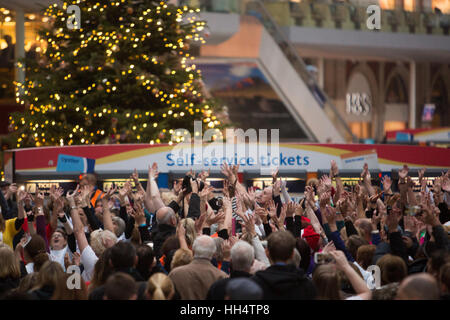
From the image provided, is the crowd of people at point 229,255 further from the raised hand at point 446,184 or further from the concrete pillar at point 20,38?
the concrete pillar at point 20,38

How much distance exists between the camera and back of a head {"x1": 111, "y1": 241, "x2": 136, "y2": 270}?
16.8 ft

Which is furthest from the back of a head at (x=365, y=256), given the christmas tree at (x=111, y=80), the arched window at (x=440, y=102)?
the arched window at (x=440, y=102)

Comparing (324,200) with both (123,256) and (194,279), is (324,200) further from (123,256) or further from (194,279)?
(123,256)

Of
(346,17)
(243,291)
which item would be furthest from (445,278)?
(346,17)

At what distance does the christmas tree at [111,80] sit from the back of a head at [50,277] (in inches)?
440

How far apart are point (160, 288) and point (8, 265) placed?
1.47 meters

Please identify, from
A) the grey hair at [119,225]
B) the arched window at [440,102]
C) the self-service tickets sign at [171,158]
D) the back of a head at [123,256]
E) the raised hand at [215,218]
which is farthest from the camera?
the arched window at [440,102]

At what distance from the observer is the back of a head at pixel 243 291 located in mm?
4160

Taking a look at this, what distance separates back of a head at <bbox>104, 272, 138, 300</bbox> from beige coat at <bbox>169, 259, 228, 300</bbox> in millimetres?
823

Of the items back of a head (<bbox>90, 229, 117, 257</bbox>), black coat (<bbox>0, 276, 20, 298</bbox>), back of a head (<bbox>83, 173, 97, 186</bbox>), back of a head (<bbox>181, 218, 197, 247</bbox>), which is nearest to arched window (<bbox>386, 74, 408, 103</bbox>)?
back of a head (<bbox>83, 173, 97, 186</bbox>)

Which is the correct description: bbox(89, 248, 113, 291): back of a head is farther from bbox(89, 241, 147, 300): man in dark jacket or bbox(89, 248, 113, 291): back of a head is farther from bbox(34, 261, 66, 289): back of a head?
bbox(34, 261, 66, 289): back of a head

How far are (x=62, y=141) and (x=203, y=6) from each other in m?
7.68
